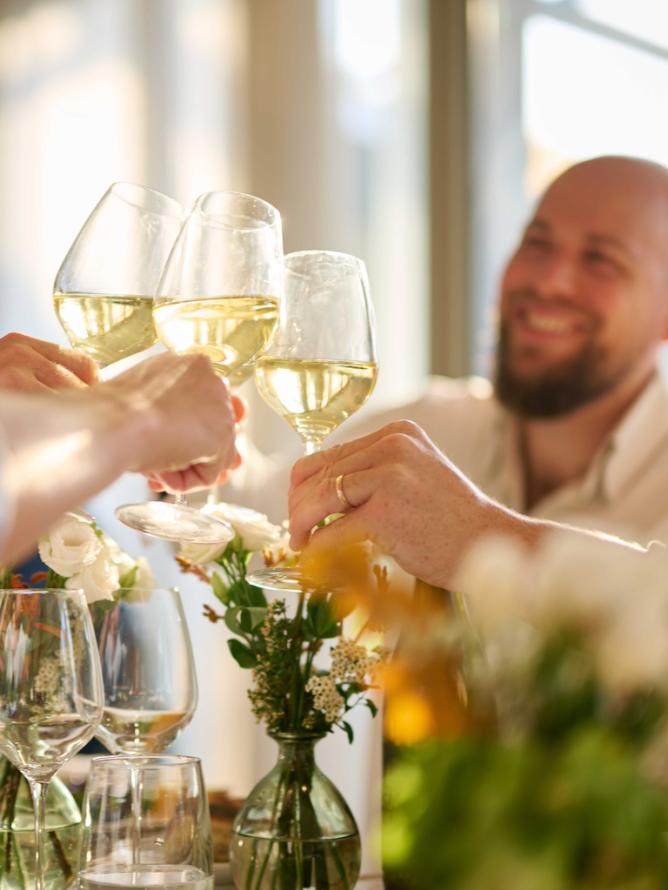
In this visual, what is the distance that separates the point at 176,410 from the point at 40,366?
1.05 feet

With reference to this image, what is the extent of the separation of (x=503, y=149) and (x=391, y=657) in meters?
2.99

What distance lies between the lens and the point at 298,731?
1.03m

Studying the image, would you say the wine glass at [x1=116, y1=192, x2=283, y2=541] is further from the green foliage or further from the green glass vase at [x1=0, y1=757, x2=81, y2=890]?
the green foliage

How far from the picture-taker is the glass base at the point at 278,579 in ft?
3.40

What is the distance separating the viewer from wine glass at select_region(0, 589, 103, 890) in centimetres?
90

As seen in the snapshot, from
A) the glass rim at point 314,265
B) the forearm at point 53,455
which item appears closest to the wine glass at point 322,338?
the glass rim at point 314,265

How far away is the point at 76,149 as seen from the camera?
371cm

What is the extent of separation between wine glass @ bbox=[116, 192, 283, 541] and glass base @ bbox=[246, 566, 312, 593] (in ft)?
0.22

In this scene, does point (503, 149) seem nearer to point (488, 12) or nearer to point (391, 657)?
point (488, 12)

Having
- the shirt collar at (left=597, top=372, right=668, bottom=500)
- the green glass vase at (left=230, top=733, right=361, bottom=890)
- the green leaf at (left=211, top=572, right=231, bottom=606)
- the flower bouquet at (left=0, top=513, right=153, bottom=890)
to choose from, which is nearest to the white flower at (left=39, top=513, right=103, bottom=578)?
the flower bouquet at (left=0, top=513, right=153, bottom=890)

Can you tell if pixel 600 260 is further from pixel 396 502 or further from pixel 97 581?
pixel 97 581

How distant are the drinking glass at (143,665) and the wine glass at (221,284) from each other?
0.22 ft

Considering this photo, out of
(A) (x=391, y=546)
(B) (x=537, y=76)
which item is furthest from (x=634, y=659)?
(B) (x=537, y=76)

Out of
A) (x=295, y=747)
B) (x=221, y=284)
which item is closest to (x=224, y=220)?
(x=221, y=284)
